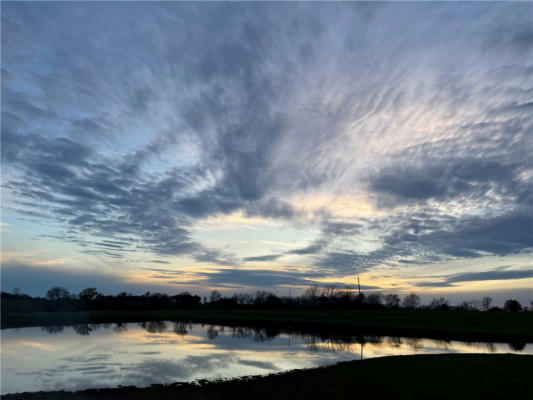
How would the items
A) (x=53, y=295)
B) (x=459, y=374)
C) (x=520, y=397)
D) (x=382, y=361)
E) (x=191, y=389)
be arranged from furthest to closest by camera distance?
(x=53, y=295), (x=382, y=361), (x=459, y=374), (x=191, y=389), (x=520, y=397)

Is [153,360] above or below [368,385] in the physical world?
below

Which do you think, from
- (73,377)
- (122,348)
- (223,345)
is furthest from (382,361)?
(122,348)

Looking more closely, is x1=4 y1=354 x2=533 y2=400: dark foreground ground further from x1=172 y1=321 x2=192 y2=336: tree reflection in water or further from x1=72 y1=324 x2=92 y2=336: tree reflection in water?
x1=72 y1=324 x2=92 y2=336: tree reflection in water

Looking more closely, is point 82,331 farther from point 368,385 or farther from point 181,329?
point 368,385

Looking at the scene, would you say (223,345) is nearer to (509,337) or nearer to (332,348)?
(332,348)

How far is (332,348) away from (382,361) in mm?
12140

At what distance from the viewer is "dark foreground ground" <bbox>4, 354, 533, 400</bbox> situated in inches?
691

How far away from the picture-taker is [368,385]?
19.7m

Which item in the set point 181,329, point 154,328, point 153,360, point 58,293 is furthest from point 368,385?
point 58,293

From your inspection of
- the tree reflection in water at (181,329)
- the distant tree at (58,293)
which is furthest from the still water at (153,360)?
the distant tree at (58,293)

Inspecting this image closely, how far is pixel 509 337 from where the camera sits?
5531 cm

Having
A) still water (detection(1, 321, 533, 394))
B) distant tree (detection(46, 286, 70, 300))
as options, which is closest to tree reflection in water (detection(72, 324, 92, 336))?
still water (detection(1, 321, 533, 394))

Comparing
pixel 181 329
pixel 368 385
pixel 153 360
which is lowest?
pixel 153 360

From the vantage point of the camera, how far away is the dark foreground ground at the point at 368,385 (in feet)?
57.6
